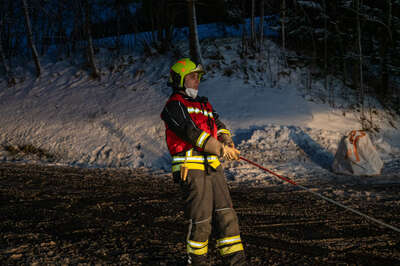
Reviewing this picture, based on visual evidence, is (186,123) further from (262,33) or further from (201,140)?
(262,33)

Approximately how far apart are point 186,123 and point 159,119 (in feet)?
27.0

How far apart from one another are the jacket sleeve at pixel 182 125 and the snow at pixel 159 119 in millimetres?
4367

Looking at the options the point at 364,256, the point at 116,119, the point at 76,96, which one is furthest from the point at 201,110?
the point at 76,96

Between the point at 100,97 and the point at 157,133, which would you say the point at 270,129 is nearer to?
the point at 157,133

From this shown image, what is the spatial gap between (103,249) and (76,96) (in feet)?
37.1

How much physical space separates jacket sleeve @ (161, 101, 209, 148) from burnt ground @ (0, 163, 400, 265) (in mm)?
1366

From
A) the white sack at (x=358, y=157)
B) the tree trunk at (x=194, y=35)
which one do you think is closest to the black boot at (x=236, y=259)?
the white sack at (x=358, y=157)

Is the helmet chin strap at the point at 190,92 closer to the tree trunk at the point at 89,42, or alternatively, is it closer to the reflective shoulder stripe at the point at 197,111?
the reflective shoulder stripe at the point at 197,111

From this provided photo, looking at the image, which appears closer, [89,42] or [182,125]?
[182,125]

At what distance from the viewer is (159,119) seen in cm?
1064

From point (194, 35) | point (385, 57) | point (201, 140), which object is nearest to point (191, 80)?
point (201, 140)

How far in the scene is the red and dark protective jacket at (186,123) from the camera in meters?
2.48

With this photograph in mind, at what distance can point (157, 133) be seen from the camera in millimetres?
10133

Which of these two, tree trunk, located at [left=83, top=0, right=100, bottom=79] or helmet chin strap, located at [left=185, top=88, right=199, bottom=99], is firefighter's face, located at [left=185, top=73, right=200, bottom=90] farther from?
tree trunk, located at [left=83, top=0, right=100, bottom=79]
